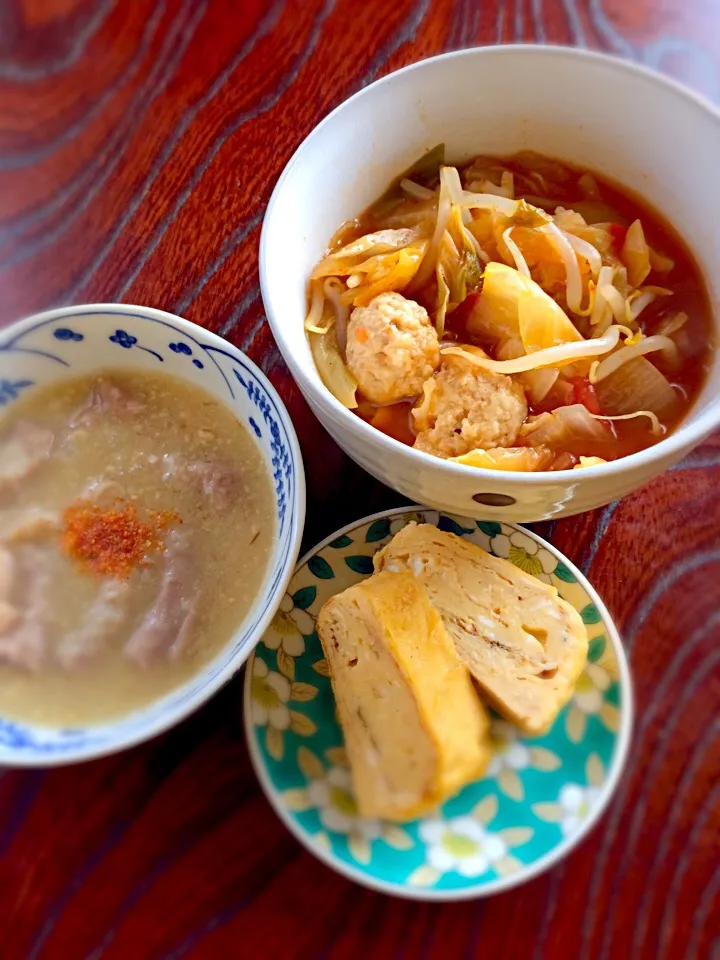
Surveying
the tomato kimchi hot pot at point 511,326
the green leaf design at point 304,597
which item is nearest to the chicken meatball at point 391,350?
the tomato kimchi hot pot at point 511,326

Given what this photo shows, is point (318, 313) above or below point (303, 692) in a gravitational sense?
above

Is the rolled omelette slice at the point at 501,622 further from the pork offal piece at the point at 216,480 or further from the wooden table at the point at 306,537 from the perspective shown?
the pork offal piece at the point at 216,480

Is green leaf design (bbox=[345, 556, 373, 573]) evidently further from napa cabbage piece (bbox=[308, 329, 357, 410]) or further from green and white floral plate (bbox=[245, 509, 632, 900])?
napa cabbage piece (bbox=[308, 329, 357, 410])

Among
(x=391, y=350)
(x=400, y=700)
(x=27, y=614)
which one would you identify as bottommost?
(x=27, y=614)

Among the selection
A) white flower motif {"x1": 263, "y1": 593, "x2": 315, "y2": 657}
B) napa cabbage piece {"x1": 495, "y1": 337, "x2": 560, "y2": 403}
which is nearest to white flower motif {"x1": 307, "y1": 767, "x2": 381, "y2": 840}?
white flower motif {"x1": 263, "y1": 593, "x2": 315, "y2": 657}

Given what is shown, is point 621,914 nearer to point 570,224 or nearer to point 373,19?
point 570,224

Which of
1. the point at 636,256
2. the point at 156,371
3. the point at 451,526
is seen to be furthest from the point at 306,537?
the point at 636,256

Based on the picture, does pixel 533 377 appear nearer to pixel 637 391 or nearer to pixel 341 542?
pixel 637 391

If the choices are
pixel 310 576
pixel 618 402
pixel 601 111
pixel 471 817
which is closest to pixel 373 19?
pixel 601 111
